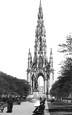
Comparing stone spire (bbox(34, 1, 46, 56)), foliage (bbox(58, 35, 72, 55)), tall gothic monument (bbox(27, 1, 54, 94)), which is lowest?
foliage (bbox(58, 35, 72, 55))

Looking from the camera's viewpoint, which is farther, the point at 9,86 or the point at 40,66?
the point at 40,66

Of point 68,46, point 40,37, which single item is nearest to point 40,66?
point 40,37

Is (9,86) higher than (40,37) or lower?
lower

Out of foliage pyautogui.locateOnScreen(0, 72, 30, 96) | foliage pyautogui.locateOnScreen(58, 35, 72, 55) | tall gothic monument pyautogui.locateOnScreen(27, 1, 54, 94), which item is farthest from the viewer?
tall gothic monument pyautogui.locateOnScreen(27, 1, 54, 94)

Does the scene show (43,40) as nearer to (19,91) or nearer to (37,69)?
(37,69)

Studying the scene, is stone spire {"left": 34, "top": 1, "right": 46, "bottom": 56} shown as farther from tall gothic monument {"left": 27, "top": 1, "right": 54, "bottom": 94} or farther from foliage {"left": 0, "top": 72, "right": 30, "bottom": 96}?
foliage {"left": 0, "top": 72, "right": 30, "bottom": 96}

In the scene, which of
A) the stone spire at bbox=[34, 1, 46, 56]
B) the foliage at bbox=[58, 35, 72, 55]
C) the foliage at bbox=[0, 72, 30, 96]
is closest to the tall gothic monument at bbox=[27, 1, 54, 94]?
the stone spire at bbox=[34, 1, 46, 56]

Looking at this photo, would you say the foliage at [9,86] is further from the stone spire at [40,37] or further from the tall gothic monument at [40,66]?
the stone spire at [40,37]

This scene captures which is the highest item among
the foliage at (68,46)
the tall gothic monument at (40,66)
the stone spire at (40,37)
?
the stone spire at (40,37)

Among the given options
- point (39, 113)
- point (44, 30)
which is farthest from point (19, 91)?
point (39, 113)

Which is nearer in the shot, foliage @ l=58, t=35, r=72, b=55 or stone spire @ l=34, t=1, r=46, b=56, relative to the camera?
foliage @ l=58, t=35, r=72, b=55

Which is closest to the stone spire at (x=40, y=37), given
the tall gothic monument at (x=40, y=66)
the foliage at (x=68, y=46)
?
the tall gothic monument at (x=40, y=66)

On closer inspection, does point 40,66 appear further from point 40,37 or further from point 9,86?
point 9,86

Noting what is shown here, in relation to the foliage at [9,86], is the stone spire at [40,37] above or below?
above
